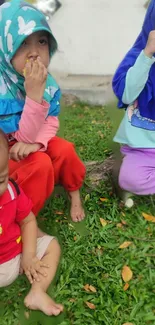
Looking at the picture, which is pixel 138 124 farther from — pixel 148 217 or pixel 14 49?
pixel 14 49

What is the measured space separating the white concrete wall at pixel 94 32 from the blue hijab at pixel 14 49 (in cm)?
204

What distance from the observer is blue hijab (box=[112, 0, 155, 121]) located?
2.40 metres

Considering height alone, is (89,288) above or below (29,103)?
below

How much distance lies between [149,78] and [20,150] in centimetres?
82

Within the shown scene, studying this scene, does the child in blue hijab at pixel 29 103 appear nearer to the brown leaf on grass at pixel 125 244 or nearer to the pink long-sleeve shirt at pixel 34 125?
the pink long-sleeve shirt at pixel 34 125

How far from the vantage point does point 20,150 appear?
2170mm

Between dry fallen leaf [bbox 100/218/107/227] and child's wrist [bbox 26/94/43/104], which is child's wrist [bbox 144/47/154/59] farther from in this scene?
dry fallen leaf [bbox 100/218/107/227]

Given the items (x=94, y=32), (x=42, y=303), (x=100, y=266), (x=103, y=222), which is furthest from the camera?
(x=94, y=32)

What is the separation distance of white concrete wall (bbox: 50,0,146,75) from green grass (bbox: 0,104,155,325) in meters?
1.98

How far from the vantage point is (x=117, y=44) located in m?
4.36

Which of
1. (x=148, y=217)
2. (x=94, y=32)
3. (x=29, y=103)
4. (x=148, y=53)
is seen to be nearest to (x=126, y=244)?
(x=148, y=217)

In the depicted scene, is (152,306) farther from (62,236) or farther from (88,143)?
(88,143)

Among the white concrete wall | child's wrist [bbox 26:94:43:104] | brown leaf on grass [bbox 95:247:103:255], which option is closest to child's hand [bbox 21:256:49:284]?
brown leaf on grass [bbox 95:247:103:255]

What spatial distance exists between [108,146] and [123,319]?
170cm
